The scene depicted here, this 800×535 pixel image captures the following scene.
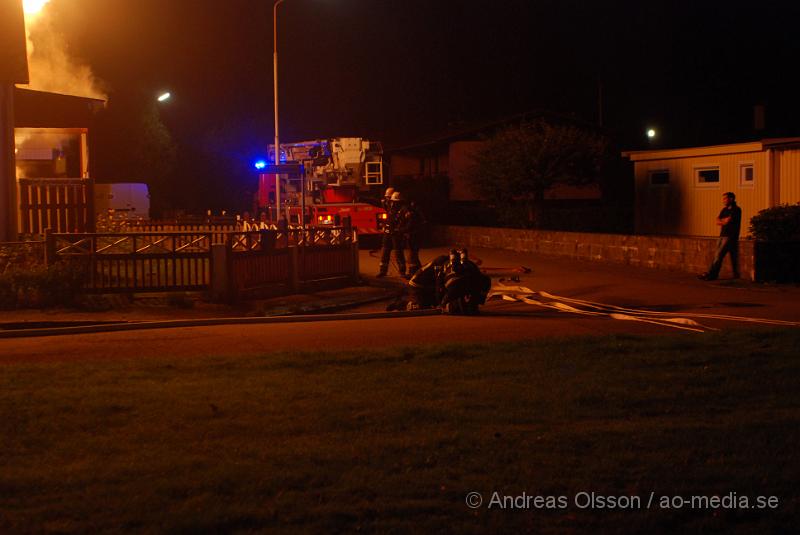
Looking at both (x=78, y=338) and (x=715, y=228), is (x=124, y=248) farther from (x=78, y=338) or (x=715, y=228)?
(x=715, y=228)

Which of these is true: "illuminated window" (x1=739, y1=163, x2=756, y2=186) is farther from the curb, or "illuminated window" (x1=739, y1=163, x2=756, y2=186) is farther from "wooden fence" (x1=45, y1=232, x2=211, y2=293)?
"wooden fence" (x1=45, y1=232, x2=211, y2=293)

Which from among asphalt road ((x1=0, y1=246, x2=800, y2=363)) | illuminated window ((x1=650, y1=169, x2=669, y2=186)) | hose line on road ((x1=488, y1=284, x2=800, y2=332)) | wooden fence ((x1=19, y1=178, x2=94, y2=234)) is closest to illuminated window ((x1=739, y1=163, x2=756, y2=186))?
illuminated window ((x1=650, y1=169, x2=669, y2=186))

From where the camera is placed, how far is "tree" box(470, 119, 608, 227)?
33656 millimetres

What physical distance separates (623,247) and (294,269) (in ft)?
28.9

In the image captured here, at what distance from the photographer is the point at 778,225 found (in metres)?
19.5

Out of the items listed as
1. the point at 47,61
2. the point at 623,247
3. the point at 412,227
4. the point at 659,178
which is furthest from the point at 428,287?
the point at 47,61

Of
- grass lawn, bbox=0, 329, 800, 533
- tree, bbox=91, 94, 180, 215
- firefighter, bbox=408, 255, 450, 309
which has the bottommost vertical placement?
grass lawn, bbox=0, 329, 800, 533

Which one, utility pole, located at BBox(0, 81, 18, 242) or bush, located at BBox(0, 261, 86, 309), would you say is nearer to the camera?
bush, located at BBox(0, 261, 86, 309)

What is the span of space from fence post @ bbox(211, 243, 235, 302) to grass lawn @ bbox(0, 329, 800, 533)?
303 inches

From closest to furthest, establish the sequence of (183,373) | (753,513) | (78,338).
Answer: (753,513) < (183,373) < (78,338)

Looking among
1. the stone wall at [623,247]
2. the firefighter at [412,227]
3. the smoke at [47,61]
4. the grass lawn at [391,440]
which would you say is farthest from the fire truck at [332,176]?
the grass lawn at [391,440]

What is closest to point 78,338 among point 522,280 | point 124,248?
point 124,248

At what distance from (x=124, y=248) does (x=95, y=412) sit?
11.5 metres

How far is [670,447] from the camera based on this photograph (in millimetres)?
6684
